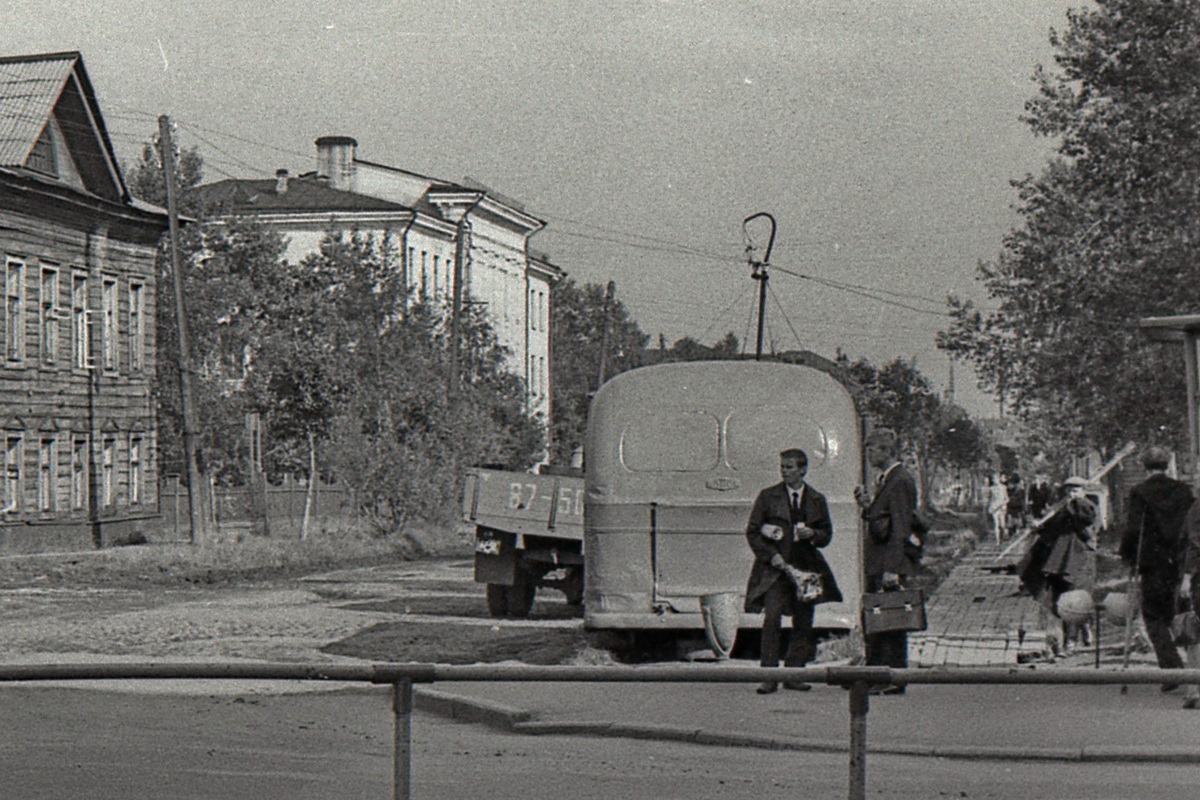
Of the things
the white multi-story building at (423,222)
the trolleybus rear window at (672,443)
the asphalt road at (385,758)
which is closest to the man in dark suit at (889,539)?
the trolleybus rear window at (672,443)

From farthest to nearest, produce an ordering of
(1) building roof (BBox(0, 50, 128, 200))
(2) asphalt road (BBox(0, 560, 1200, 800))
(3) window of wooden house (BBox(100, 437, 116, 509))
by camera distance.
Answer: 1. (3) window of wooden house (BBox(100, 437, 116, 509))
2. (1) building roof (BBox(0, 50, 128, 200))
3. (2) asphalt road (BBox(0, 560, 1200, 800))

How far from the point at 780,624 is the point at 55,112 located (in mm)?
32391

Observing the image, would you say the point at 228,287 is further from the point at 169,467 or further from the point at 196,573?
the point at 196,573

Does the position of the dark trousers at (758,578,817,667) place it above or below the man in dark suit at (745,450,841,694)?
below

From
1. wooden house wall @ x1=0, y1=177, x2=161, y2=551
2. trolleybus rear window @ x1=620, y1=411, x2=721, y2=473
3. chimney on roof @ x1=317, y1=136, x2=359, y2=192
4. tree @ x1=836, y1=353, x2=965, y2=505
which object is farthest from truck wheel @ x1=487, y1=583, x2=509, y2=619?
chimney on roof @ x1=317, y1=136, x2=359, y2=192

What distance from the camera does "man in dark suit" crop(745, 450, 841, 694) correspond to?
41.9ft

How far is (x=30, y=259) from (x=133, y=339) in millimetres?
5675

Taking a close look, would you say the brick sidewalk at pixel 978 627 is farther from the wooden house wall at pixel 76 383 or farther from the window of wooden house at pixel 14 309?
the window of wooden house at pixel 14 309

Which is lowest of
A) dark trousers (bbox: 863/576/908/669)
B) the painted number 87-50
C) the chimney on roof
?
dark trousers (bbox: 863/576/908/669)

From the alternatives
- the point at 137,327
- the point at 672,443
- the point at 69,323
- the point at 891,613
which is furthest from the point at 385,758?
the point at 137,327

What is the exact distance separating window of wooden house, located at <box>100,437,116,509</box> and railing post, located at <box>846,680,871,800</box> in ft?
128

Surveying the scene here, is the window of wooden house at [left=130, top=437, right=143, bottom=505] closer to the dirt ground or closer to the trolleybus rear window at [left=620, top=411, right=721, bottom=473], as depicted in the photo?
the dirt ground

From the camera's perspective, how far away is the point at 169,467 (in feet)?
204

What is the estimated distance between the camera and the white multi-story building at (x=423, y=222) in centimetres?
7456
